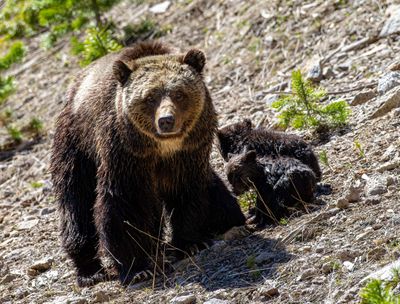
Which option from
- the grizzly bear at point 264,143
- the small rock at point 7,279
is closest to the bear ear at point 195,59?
the grizzly bear at point 264,143

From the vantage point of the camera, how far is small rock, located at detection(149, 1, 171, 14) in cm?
1473

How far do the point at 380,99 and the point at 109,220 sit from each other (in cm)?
334

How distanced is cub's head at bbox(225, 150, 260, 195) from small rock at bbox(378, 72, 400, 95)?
189cm

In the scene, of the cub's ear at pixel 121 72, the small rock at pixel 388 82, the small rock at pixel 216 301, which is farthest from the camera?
the small rock at pixel 388 82

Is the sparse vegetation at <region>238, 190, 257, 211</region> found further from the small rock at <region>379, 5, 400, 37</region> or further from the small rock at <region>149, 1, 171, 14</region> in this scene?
the small rock at <region>149, 1, 171, 14</region>

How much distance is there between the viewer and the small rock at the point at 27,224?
9664 mm

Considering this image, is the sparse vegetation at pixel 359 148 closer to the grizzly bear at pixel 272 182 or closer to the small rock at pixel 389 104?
the small rock at pixel 389 104

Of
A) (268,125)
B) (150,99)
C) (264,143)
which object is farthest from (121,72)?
(268,125)

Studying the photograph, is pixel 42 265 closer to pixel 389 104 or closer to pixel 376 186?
pixel 376 186

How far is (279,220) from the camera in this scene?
7.57m

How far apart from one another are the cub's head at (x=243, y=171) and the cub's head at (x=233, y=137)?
368 mm

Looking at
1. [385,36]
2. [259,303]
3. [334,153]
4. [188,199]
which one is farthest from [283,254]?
[385,36]

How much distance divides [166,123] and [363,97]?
324 cm

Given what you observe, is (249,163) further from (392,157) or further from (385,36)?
(385,36)
